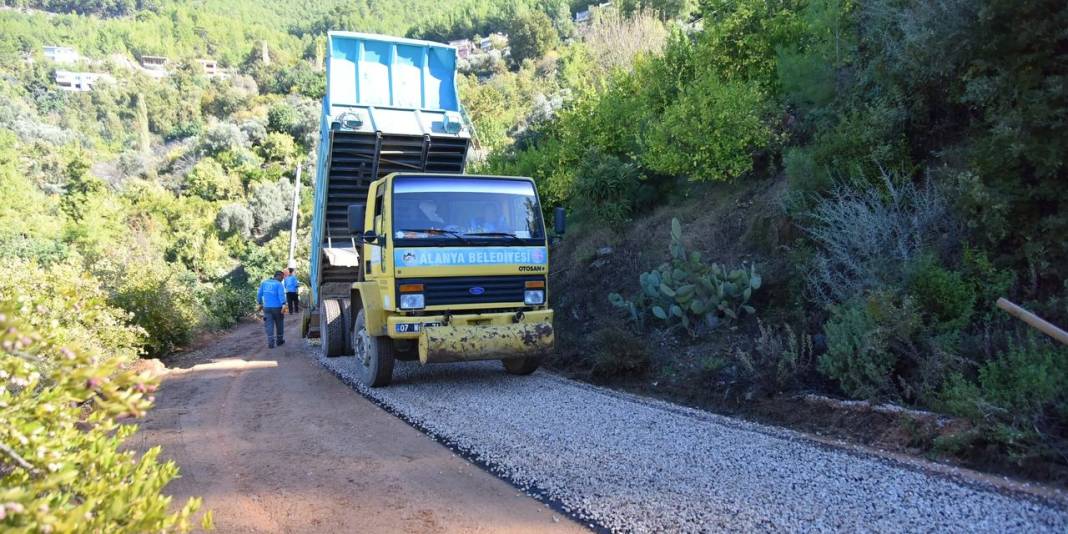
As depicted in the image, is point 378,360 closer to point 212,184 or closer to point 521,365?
point 521,365

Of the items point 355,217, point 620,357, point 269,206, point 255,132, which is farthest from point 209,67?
point 620,357

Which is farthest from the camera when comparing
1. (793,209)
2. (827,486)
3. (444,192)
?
(793,209)

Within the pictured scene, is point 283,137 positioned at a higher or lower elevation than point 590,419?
higher

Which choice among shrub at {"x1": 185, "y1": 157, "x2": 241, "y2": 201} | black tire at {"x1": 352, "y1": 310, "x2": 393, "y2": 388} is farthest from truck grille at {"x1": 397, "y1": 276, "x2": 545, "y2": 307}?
shrub at {"x1": 185, "y1": 157, "x2": 241, "y2": 201}

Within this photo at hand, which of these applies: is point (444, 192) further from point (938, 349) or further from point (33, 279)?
point (33, 279)

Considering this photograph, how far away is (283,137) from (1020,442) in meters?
48.5

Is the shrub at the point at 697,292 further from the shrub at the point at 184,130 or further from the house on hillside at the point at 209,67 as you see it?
the house on hillside at the point at 209,67

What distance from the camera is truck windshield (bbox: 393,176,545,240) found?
7930mm

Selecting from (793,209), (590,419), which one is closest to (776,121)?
(793,209)

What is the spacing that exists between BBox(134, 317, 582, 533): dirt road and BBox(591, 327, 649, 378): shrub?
280cm

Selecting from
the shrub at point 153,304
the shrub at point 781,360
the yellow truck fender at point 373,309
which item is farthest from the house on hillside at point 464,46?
the shrub at point 781,360

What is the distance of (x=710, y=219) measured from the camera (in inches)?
464

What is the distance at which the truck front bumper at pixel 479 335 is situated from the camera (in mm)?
7488

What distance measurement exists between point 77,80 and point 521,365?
10659cm
